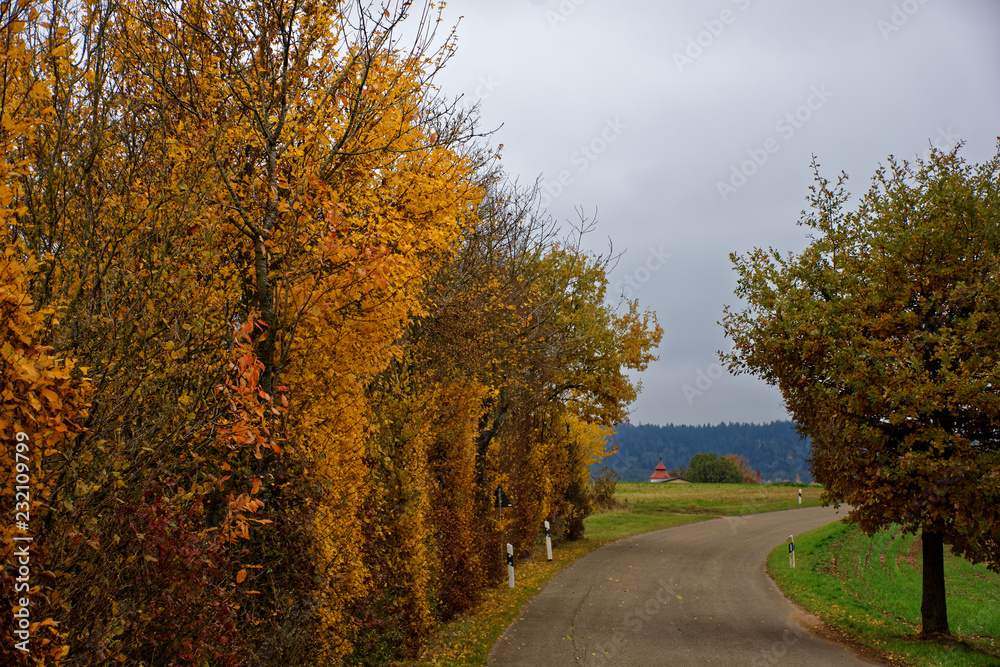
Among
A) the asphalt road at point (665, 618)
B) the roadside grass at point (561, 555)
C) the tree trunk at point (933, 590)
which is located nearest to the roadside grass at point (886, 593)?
the tree trunk at point (933, 590)

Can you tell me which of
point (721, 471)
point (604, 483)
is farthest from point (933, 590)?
point (721, 471)

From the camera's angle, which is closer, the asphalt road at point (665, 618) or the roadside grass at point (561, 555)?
the asphalt road at point (665, 618)

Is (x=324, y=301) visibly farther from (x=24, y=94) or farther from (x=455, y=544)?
(x=455, y=544)

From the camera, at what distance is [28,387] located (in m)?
2.73

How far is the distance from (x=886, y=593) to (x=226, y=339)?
2058cm

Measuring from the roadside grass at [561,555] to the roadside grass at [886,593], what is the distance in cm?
674

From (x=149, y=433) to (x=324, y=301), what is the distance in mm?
2840

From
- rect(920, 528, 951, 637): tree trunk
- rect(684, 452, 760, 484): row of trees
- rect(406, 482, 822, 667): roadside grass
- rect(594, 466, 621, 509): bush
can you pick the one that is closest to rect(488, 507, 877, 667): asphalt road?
rect(406, 482, 822, 667): roadside grass

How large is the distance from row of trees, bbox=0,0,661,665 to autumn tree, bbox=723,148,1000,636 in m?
6.93

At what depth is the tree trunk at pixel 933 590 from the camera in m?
12.4

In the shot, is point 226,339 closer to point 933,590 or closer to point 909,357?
point 909,357

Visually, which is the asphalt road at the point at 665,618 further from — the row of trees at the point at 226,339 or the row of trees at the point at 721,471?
the row of trees at the point at 721,471

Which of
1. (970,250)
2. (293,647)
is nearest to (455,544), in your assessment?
(293,647)

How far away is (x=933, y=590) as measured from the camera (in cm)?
1256
